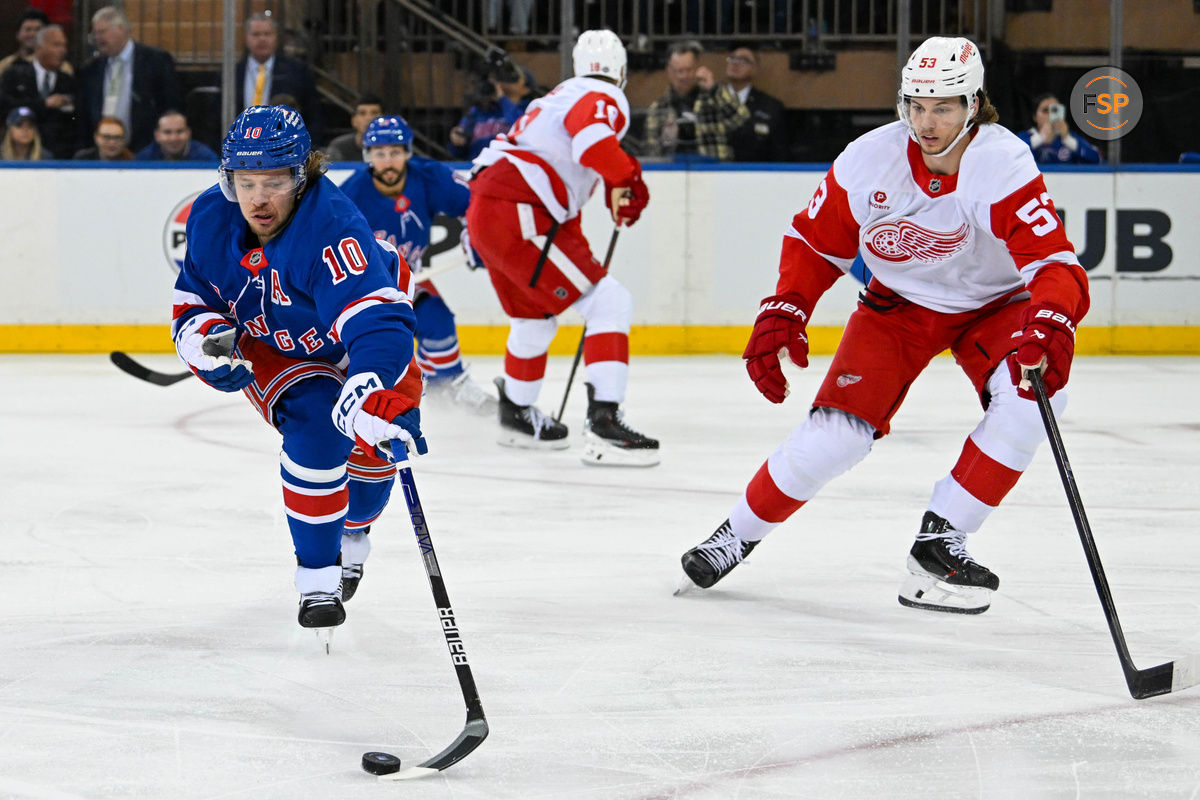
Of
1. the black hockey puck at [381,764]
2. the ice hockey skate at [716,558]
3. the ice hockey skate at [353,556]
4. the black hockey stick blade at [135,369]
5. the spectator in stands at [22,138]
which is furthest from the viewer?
the spectator in stands at [22,138]

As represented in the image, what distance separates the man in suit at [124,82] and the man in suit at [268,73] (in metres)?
0.34

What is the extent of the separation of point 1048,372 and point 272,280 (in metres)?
1.25

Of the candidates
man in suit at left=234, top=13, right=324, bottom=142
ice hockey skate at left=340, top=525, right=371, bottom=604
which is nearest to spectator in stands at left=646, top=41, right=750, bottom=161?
man in suit at left=234, top=13, right=324, bottom=142

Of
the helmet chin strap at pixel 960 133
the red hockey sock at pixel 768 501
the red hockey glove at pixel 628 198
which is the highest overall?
the helmet chin strap at pixel 960 133

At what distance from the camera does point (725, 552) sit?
118 inches

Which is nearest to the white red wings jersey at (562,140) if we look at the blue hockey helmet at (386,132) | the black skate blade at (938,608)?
the blue hockey helmet at (386,132)

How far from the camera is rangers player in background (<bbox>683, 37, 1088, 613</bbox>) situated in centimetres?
266

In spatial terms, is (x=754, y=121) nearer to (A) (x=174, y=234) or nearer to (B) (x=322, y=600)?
(A) (x=174, y=234)

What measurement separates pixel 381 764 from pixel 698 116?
221 inches

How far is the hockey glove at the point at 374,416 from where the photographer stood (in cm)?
217

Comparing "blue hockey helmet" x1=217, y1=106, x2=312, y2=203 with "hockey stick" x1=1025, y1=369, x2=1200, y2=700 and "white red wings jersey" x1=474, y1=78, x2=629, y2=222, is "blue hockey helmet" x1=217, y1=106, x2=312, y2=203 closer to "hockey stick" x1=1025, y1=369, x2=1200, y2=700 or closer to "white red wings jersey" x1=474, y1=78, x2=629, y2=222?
"hockey stick" x1=1025, y1=369, x2=1200, y2=700

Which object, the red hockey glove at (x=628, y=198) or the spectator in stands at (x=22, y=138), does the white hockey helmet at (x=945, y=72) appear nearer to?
the red hockey glove at (x=628, y=198)

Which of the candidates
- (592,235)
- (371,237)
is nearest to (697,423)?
(592,235)

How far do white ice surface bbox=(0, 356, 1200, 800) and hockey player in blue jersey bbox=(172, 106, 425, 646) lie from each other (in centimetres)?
30
